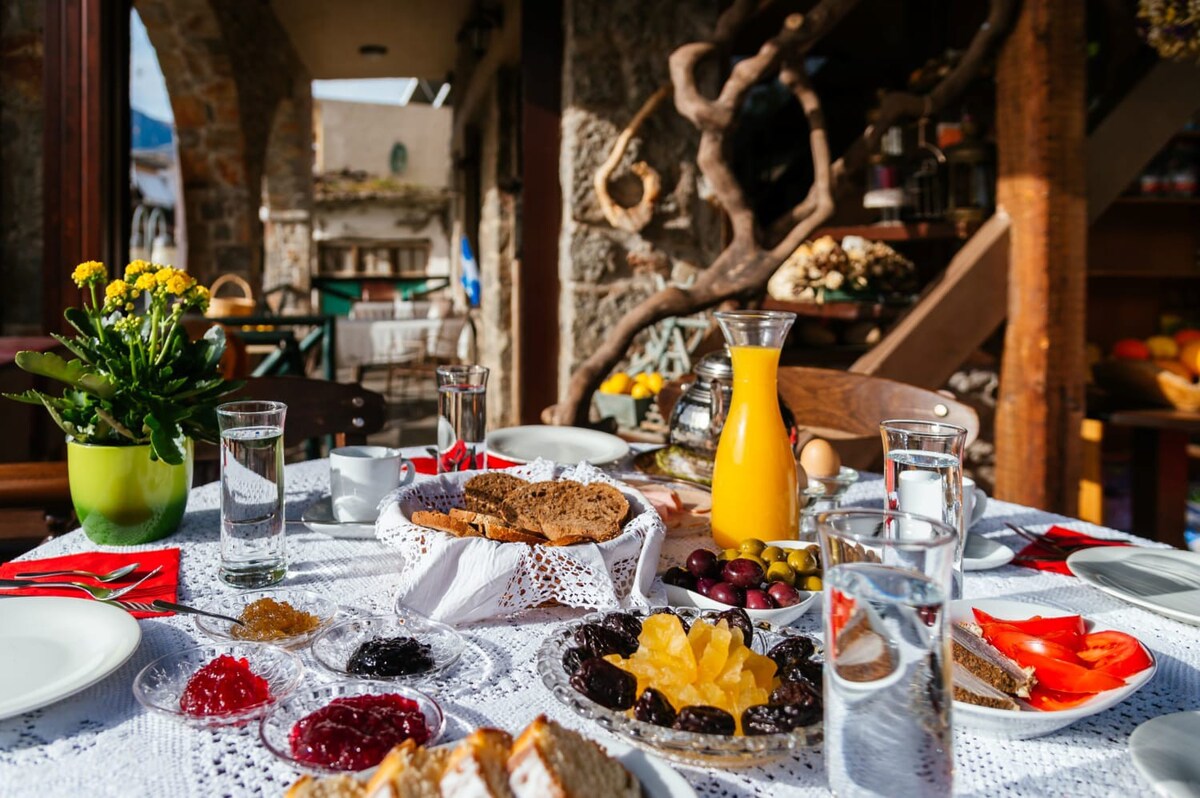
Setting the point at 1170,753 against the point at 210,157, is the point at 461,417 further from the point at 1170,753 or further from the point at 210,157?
the point at 210,157

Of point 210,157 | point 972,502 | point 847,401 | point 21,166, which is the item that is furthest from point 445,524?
point 210,157

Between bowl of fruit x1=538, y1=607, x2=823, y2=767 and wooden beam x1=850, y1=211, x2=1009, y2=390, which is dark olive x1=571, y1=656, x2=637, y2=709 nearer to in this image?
bowl of fruit x1=538, y1=607, x2=823, y2=767

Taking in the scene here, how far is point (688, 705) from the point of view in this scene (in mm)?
602

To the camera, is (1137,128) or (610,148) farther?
(610,148)

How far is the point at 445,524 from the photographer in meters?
0.90

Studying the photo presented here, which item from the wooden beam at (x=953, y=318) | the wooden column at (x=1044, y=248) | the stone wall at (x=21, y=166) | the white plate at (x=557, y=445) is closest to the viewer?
the white plate at (x=557, y=445)

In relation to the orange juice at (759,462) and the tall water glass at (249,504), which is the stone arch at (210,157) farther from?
the orange juice at (759,462)

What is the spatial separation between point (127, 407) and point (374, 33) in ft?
22.1

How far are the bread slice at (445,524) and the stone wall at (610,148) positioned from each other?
250cm

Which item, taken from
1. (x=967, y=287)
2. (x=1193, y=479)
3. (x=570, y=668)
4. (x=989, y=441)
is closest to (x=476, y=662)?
(x=570, y=668)

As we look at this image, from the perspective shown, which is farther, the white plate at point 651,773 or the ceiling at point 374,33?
the ceiling at point 374,33

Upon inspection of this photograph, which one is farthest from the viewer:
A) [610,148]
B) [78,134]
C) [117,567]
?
[610,148]

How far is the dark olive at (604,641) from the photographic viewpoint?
701 mm

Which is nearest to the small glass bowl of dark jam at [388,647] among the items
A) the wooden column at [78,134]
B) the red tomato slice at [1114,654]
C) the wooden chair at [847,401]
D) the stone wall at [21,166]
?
the red tomato slice at [1114,654]
